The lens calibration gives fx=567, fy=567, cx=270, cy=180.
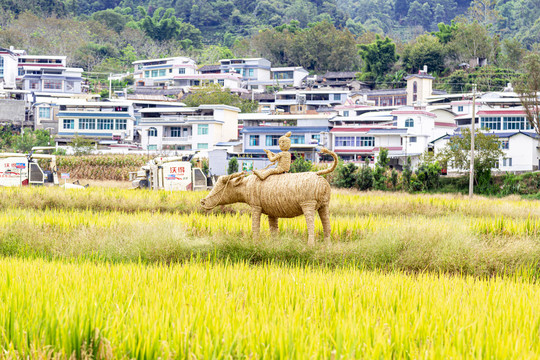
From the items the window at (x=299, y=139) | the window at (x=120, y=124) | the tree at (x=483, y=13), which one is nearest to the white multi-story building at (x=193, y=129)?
the window at (x=120, y=124)

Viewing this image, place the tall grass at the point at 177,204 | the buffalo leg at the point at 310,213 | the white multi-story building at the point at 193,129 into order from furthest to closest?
1. the white multi-story building at the point at 193,129
2. the tall grass at the point at 177,204
3. the buffalo leg at the point at 310,213

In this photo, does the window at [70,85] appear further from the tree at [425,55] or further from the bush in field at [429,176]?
the bush in field at [429,176]

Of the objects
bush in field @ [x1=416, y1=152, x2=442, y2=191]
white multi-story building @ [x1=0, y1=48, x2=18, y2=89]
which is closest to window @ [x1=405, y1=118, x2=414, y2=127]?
bush in field @ [x1=416, y1=152, x2=442, y2=191]

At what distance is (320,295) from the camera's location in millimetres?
6488

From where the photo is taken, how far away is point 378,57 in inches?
2938

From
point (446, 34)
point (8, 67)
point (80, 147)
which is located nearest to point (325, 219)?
point (80, 147)

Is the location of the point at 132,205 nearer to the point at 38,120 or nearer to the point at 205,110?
the point at 205,110

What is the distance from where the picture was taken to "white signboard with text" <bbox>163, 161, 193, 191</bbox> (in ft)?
90.4

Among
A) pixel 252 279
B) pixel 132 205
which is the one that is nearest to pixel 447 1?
pixel 132 205

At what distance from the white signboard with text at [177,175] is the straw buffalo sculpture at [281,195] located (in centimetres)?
1603

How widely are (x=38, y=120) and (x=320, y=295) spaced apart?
204 feet

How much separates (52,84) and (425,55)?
4868 cm

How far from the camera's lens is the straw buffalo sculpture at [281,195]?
10656mm

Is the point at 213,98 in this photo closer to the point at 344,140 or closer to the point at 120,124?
the point at 120,124
